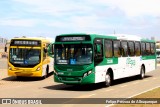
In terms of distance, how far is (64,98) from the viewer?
15.1 meters

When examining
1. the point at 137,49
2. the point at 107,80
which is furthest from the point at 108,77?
the point at 137,49

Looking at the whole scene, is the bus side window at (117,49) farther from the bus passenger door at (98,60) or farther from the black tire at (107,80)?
the bus passenger door at (98,60)

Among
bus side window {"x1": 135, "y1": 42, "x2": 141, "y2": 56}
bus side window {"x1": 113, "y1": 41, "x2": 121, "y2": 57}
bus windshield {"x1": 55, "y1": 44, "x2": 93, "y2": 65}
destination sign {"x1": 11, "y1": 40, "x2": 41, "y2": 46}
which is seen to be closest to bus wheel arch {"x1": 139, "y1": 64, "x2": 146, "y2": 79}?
bus side window {"x1": 135, "y1": 42, "x2": 141, "y2": 56}

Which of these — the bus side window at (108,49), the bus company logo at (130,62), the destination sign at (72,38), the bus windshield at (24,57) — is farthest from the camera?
the bus windshield at (24,57)

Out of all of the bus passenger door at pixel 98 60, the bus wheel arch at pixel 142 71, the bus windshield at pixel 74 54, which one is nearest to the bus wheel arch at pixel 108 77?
the bus passenger door at pixel 98 60

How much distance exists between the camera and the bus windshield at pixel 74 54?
18.3 m

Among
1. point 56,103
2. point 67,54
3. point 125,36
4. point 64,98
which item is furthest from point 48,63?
point 56,103

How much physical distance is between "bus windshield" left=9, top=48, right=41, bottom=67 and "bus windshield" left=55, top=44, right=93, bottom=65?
5.64m

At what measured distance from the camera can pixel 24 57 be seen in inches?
952

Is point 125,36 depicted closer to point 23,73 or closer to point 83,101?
point 23,73

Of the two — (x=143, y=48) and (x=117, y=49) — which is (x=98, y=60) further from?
(x=143, y=48)

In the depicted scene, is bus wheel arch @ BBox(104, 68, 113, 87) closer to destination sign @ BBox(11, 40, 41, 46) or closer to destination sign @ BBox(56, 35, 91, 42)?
destination sign @ BBox(56, 35, 91, 42)

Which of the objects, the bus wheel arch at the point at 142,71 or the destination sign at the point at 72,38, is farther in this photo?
the bus wheel arch at the point at 142,71

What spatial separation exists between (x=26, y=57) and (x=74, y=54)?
Result: 21.4ft
